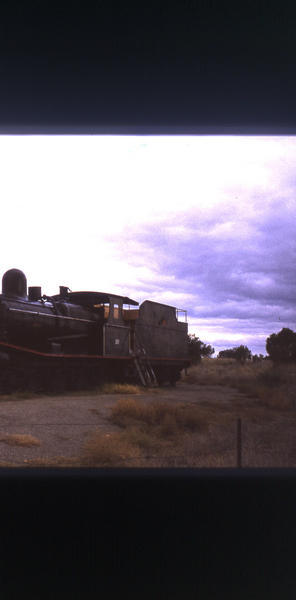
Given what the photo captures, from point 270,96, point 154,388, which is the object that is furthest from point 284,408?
point 270,96

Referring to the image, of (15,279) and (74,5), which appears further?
(15,279)

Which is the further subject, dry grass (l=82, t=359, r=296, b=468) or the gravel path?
dry grass (l=82, t=359, r=296, b=468)

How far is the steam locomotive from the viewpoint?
11.7 metres

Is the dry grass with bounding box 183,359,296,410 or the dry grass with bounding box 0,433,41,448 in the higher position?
the dry grass with bounding box 0,433,41,448

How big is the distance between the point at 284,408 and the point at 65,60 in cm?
1499

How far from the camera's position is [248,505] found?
66.1 inches

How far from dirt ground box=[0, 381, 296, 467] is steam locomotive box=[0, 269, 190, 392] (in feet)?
2.79

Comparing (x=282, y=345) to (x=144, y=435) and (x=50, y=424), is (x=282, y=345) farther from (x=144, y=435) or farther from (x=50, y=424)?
(x=50, y=424)

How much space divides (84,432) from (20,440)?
1438mm

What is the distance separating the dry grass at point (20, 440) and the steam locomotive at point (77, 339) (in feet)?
13.4

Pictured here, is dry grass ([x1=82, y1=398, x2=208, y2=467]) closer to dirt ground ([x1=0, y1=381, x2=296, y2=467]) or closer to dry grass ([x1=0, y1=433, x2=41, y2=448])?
dirt ground ([x1=0, y1=381, x2=296, y2=467])

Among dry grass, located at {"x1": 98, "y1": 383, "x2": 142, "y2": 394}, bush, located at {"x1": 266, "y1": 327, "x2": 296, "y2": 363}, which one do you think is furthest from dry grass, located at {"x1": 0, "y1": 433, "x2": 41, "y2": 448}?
bush, located at {"x1": 266, "y1": 327, "x2": 296, "y2": 363}

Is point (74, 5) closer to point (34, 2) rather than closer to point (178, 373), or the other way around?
point (34, 2)

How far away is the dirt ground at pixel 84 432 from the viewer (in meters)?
6.77
